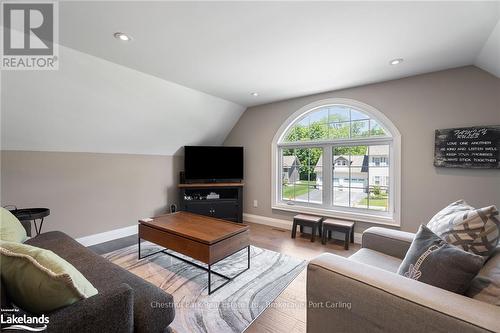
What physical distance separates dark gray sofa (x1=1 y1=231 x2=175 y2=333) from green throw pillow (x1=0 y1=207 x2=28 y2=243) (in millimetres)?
282

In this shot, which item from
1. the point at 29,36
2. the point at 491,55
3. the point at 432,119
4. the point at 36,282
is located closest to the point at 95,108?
the point at 29,36

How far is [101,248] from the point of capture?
3002 millimetres

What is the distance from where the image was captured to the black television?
424 cm

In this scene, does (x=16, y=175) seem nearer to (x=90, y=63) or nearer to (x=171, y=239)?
(x=90, y=63)

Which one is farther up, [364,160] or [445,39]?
[445,39]

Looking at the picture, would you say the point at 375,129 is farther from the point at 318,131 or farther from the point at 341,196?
the point at 341,196

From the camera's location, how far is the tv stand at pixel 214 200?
4105 mm

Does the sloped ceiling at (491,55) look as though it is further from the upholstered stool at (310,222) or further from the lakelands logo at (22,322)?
the lakelands logo at (22,322)

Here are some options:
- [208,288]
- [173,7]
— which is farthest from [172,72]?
[208,288]

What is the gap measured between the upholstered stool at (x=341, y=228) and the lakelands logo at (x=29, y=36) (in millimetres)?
3700

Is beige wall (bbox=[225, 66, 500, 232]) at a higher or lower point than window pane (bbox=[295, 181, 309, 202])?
higher

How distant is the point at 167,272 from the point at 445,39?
3609 millimetres

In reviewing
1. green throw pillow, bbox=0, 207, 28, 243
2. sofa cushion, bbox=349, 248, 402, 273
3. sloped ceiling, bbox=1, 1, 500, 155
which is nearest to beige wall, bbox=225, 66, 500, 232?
sloped ceiling, bbox=1, 1, 500, 155

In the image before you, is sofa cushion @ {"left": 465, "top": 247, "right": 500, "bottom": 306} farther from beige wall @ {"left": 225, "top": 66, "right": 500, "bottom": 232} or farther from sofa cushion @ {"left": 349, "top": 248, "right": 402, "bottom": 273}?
beige wall @ {"left": 225, "top": 66, "right": 500, "bottom": 232}
